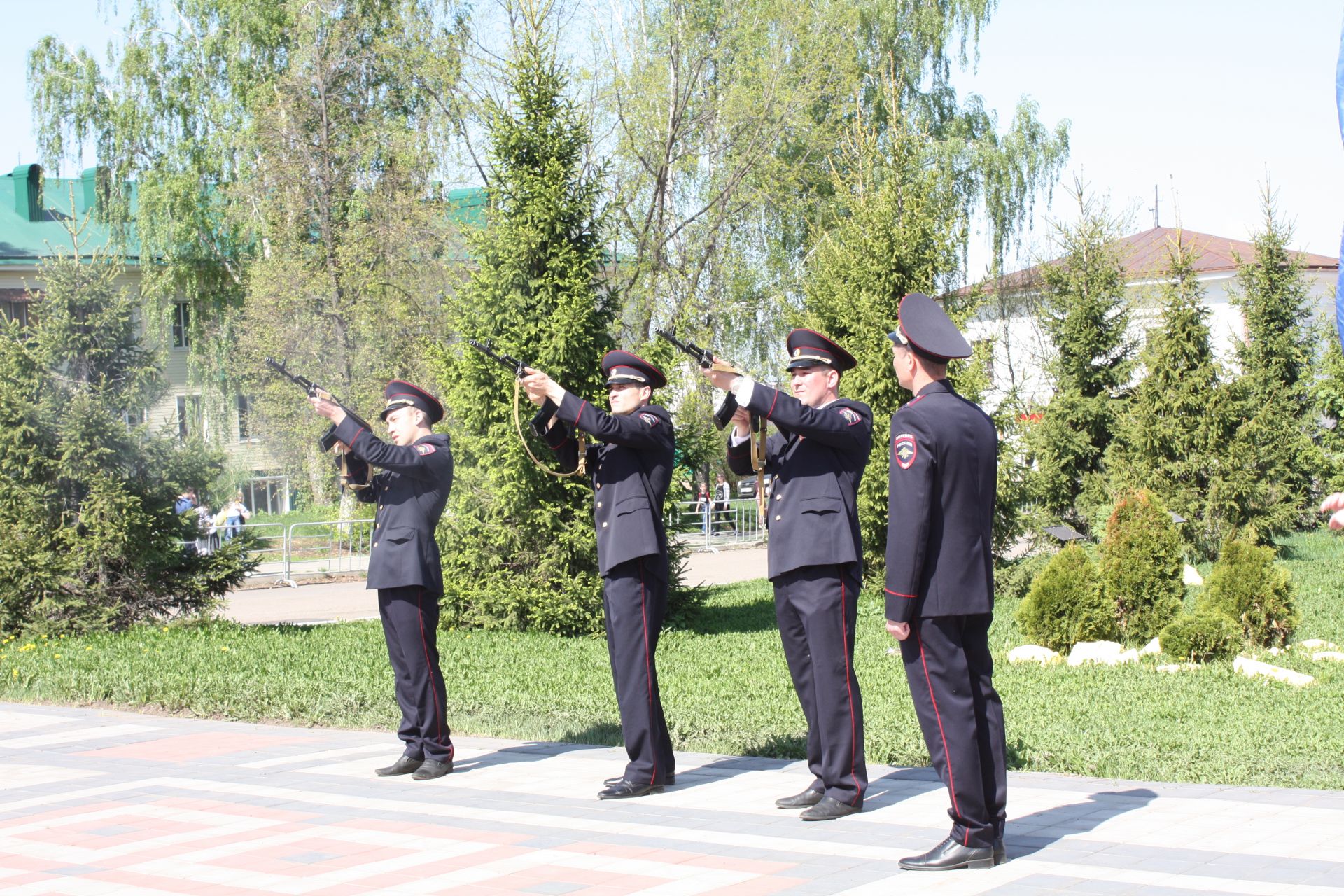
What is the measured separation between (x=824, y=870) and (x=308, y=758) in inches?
140

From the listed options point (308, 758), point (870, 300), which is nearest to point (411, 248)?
point (870, 300)

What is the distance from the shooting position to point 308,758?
23.9 feet

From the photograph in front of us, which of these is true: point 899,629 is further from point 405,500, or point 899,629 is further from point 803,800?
point 405,500

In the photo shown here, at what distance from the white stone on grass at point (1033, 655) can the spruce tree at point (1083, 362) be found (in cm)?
993

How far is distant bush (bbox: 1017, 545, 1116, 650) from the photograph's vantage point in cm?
1069

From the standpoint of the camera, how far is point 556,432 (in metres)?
6.39

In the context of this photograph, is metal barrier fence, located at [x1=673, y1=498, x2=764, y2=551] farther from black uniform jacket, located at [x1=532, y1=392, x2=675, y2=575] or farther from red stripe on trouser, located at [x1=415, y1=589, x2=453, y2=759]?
black uniform jacket, located at [x1=532, y1=392, x2=675, y2=575]

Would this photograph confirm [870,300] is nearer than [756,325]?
Yes

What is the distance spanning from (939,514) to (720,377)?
124 cm

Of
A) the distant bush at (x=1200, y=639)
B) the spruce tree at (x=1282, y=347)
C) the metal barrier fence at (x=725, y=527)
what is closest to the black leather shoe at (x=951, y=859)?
the distant bush at (x=1200, y=639)

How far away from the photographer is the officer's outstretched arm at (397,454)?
652cm

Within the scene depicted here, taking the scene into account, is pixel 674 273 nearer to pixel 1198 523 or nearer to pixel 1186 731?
pixel 1198 523

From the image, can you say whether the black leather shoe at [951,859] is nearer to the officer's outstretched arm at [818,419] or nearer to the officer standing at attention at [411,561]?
the officer's outstretched arm at [818,419]

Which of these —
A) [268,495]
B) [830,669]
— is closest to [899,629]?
[830,669]
